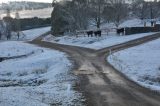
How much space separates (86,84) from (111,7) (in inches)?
2728

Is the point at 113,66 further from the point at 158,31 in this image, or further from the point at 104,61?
the point at 158,31

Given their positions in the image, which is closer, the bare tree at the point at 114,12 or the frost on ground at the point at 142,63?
the frost on ground at the point at 142,63

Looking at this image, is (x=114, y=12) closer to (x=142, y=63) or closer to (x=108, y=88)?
(x=142, y=63)

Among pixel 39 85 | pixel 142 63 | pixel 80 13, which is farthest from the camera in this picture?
pixel 80 13

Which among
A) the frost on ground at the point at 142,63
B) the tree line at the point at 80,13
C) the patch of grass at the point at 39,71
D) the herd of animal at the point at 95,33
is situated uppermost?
the tree line at the point at 80,13

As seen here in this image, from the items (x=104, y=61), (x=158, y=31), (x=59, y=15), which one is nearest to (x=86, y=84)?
(x=104, y=61)

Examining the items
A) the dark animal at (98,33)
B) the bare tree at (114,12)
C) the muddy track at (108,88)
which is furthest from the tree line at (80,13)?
the muddy track at (108,88)

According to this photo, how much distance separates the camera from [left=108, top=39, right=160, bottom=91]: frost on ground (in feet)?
92.2

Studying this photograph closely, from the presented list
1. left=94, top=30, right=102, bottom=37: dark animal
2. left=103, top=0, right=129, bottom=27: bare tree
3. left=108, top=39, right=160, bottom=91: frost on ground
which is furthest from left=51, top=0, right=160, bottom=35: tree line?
left=108, top=39, right=160, bottom=91: frost on ground

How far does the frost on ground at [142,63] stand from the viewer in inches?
1107

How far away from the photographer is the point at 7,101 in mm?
21203

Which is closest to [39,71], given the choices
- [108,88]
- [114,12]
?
[108,88]

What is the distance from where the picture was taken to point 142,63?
3506 cm

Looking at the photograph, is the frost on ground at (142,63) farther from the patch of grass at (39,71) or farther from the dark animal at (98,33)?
the dark animal at (98,33)
